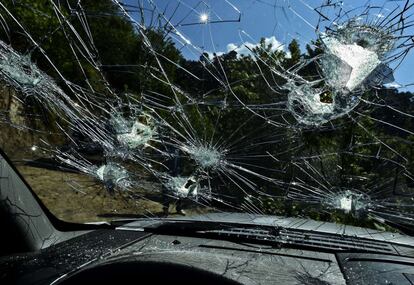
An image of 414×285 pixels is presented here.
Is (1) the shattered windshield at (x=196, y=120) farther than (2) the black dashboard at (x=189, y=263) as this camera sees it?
Yes

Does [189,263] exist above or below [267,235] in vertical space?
below

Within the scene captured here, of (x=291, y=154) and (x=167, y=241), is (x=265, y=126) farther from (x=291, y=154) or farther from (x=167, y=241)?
(x=167, y=241)

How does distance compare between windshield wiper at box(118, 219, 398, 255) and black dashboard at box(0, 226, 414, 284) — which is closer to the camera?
black dashboard at box(0, 226, 414, 284)

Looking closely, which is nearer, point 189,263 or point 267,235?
point 189,263

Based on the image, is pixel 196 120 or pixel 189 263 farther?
pixel 196 120

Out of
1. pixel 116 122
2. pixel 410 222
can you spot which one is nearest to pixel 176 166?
pixel 116 122

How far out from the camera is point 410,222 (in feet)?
8.39

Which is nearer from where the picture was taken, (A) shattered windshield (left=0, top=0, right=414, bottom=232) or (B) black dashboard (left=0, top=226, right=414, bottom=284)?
(B) black dashboard (left=0, top=226, right=414, bottom=284)

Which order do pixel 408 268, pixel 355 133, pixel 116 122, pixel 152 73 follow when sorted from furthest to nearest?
pixel 116 122, pixel 152 73, pixel 355 133, pixel 408 268

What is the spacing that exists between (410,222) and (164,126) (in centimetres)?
145

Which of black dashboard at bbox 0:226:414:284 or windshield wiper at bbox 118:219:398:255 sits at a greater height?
windshield wiper at bbox 118:219:398:255

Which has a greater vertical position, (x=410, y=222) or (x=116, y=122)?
(x=116, y=122)

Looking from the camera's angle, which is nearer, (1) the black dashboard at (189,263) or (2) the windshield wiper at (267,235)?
(1) the black dashboard at (189,263)

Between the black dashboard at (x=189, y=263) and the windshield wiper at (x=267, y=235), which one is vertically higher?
the windshield wiper at (x=267, y=235)
